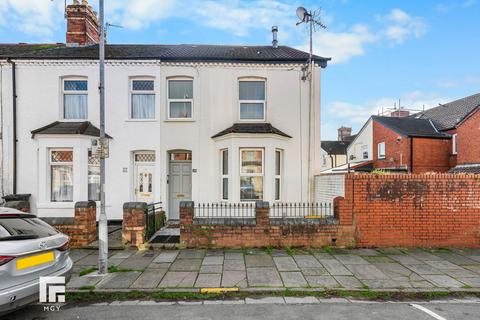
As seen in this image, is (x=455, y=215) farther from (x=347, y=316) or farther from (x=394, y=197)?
(x=347, y=316)

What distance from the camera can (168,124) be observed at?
10.2 m

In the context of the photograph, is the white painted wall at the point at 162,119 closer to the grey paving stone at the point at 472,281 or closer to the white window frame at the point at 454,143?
the grey paving stone at the point at 472,281

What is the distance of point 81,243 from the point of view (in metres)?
7.02

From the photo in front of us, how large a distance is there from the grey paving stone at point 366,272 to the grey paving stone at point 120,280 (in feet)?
14.5

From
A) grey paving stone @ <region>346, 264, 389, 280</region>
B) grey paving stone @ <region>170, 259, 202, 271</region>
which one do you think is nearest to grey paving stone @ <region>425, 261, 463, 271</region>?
grey paving stone @ <region>346, 264, 389, 280</region>

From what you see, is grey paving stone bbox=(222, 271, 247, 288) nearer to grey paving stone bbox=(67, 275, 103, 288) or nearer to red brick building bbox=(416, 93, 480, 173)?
grey paving stone bbox=(67, 275, 103, 288)

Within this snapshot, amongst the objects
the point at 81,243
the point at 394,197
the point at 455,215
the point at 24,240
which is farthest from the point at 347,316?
the point at 81,243

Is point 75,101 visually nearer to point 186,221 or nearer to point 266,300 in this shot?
point 186,221

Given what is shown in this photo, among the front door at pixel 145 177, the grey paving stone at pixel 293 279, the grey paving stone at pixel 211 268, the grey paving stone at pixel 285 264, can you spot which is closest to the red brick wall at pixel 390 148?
the grey paving stone at pixel 285 264

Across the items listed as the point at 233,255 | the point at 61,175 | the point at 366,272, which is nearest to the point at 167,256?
the point at 233,255

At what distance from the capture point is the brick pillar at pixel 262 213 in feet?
22.6

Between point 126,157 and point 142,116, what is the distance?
5.59ft

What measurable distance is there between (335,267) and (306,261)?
2.10ft

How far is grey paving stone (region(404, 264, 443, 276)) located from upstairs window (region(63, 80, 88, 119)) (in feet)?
37.6
